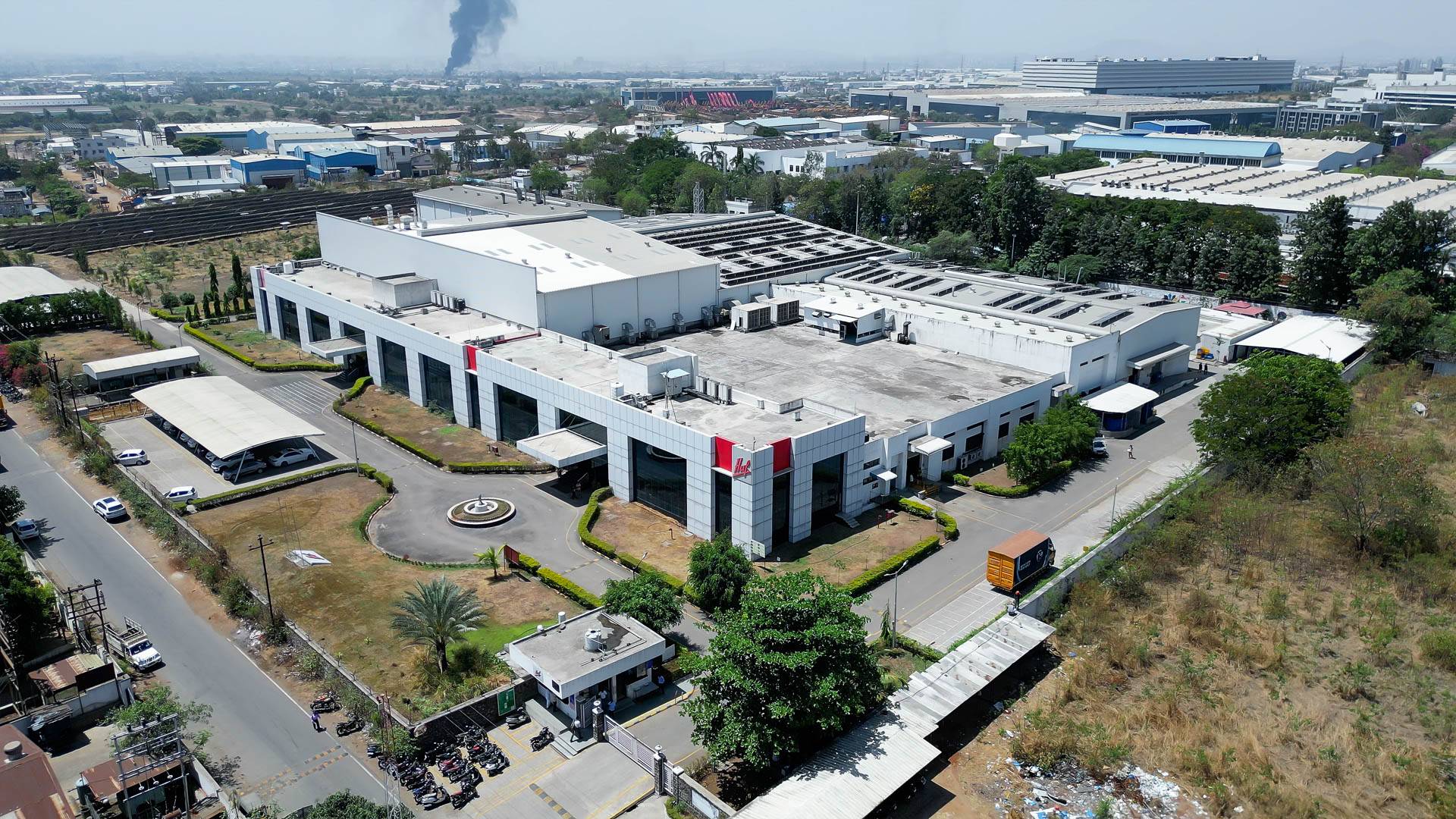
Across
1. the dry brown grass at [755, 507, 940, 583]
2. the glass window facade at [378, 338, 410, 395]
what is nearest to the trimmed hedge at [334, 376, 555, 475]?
the glass window facade at [378, 338, 410, 395]

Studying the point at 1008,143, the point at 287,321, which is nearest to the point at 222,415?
the point at 287,321

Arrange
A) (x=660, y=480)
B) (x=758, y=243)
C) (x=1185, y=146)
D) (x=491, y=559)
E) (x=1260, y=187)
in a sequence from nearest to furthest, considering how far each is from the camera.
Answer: (x=491, y=559) < (x=660, y=480) < (x=758, y=243) < (x=1260, y=187) < (x=1185, y=146)

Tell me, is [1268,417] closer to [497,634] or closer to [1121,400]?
[1121,400]

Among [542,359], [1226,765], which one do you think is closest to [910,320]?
[542,359]

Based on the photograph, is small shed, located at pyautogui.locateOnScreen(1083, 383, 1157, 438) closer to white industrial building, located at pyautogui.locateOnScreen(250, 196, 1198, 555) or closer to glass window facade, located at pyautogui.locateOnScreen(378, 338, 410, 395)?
white industrial building, located at pyautogui.locateOnScreen(250, 196, 1198, 555)

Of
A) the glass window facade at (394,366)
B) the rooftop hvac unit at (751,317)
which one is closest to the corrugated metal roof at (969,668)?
the rooftop hvac unit at (751,317)

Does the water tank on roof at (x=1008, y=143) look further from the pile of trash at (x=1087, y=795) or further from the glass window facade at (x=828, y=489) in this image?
the pile of trash at (x=1087, y=795)
